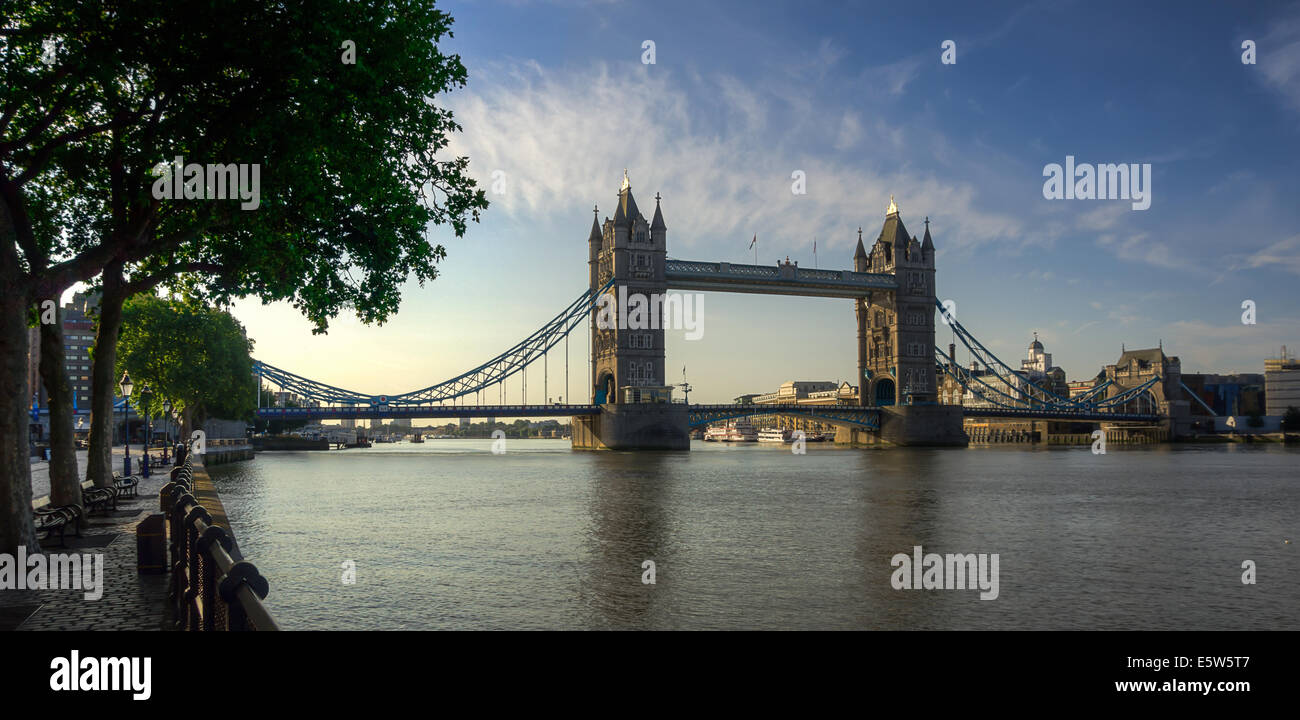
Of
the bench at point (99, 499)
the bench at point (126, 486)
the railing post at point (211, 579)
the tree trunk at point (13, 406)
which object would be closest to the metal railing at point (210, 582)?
the railing post at point (211, 579)

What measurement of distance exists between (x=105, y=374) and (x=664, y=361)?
69.6m

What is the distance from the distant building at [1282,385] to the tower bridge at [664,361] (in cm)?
3746

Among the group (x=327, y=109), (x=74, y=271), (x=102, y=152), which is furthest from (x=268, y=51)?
(x=102, y=152)

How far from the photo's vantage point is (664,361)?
87875 millimetres

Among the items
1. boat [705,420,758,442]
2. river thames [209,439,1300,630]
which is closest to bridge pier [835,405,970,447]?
boat [705,420,758,442]

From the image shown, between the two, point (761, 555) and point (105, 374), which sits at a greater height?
point (105, 374)

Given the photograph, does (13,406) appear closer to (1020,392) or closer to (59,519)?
(59,519)

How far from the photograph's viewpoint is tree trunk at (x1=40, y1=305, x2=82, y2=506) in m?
16.8

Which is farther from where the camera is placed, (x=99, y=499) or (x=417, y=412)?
(x=417, y=412)

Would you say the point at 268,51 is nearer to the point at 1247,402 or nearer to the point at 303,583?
the point at 303,583

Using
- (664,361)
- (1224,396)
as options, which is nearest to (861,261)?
(664,361)

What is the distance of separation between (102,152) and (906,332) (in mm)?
95608

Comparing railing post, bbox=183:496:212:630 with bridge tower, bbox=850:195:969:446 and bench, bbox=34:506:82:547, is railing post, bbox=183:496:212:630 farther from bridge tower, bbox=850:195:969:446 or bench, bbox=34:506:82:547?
bridge tower, bbox=850:195:969:446

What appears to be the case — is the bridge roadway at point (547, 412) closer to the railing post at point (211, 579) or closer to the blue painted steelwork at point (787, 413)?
the blue painted steelwork at point (787, 413)
